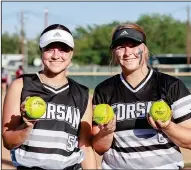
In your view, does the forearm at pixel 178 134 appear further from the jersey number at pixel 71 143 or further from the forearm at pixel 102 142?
the jersey number at pixel 71 143

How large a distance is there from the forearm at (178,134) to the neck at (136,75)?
496 mm

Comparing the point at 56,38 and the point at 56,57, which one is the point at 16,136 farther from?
the point at 56,38

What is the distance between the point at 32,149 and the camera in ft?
11.5

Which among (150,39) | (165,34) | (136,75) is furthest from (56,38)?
(165,34)

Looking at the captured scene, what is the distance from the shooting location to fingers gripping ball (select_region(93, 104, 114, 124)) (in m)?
3.33

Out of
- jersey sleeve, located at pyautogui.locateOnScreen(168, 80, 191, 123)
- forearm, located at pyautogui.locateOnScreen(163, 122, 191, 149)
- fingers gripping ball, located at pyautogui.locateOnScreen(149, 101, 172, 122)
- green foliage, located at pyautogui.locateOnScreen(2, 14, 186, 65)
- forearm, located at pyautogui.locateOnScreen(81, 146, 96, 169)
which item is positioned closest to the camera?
fingers gripping ball, located at pyautogui.locateOnScreen(149, 101, 172, 122)

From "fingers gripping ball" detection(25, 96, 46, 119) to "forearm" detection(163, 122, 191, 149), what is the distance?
0.87 m

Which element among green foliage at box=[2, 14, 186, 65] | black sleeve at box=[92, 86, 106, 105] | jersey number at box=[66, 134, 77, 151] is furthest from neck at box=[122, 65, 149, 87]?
green foliage at box=[2, 14, 186, 65]

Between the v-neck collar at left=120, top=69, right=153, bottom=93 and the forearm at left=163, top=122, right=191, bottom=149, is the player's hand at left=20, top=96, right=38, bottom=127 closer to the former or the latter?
the v-neck collar at left=120, top=69, right=153, bottom=93

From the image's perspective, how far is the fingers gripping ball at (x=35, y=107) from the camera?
3.24 metres

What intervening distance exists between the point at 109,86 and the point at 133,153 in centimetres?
57

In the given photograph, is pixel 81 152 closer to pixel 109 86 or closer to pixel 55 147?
pixel 55 147

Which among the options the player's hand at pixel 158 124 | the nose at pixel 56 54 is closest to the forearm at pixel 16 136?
the nose at pixel 56 54

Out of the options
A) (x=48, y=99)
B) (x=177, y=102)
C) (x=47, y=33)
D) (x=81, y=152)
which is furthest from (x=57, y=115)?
(x=177, y=102)
